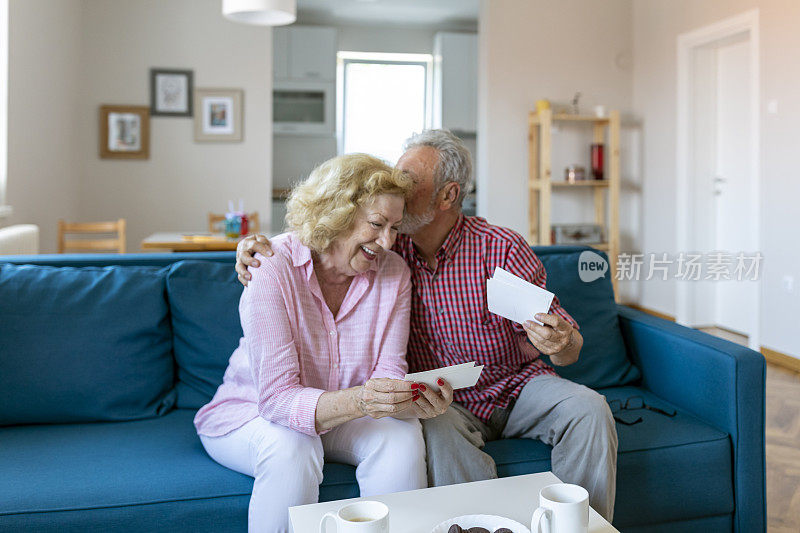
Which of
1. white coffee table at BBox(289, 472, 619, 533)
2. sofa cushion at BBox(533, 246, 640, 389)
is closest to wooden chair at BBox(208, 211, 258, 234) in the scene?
sofa cushion at BBox(533, 246, 640, 389)

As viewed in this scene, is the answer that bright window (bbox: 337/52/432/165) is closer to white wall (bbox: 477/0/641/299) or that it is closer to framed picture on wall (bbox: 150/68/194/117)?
white wall (bbox: 477/0/641/299)

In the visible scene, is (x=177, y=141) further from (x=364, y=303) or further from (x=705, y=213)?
(x=364, y=303)

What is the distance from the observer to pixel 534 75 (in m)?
6.34

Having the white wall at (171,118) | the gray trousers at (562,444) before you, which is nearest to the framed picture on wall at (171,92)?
the white wall at (171,118)

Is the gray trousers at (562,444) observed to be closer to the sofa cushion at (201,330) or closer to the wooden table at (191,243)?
the sofa cushion at (201,330)

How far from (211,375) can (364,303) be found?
580 mm

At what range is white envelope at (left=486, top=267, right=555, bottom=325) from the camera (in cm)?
164

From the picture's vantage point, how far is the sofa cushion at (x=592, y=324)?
2311 mm

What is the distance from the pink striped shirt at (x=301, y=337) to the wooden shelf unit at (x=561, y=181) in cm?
439

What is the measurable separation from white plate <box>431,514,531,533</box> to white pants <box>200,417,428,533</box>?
0.39 metres

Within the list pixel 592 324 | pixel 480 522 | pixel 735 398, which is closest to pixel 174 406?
pixel 480 522

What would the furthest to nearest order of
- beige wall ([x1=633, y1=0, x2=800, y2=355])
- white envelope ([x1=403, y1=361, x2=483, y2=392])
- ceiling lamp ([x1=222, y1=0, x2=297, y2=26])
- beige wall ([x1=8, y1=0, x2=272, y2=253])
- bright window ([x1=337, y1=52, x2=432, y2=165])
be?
1. bright window ([x1=337, y1=52, x2=432, y2=165])
2. beige wall ([x1=8, y1=0, x2=272, y2=253])
3. beige wall ([x1=633, y1=0, x2=800, y2=355])
4. ceiling lamp ([x1=222, y1=0, x2=297, y2=26])
5. white envelope ([x1=403, y1=361, x2=483, y2=392])

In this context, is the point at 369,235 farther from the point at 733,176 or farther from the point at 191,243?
the point at 733,176

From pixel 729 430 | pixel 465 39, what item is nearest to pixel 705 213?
pixel 465 39
